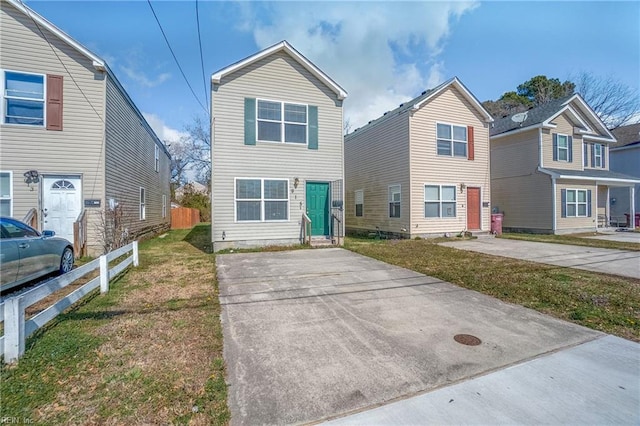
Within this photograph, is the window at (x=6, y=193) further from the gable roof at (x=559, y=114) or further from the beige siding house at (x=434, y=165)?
the gable roof at (x=559, y=114)

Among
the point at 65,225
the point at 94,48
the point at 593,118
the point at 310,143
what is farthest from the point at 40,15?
the point at 593,118

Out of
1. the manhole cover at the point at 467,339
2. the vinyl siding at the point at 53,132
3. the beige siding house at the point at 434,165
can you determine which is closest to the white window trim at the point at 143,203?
the vinyl siding at the point at 53,132

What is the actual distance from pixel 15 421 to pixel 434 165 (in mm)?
14748

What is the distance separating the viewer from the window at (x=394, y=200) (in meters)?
14.6

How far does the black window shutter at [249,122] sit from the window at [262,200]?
1532 millimetres

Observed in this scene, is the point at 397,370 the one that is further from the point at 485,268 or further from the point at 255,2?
the point at 255,2

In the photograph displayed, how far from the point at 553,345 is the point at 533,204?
16.3 metres

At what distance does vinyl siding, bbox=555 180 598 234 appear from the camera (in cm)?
1619

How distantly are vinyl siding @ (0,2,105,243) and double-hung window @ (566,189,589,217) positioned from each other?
22.1m

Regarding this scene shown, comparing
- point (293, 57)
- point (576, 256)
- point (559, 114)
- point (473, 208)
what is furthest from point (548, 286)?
point (559, 114)

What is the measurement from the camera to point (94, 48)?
9609mm

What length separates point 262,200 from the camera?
1132cm

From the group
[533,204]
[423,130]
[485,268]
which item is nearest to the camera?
[485,268]

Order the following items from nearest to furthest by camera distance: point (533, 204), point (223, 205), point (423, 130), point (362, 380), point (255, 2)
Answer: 1. point (362, 380)
2. point (255, 2)
3. point (223, 205)
4. point (423, 130)
5. point (533, 204)
